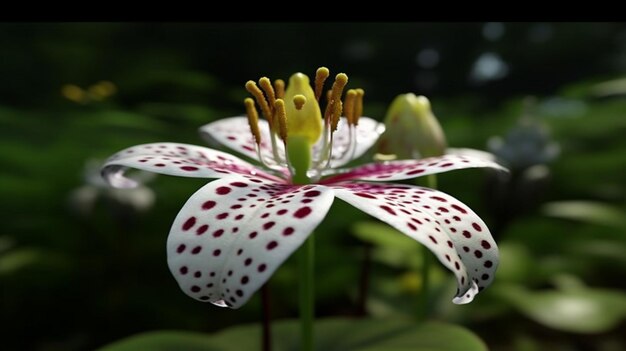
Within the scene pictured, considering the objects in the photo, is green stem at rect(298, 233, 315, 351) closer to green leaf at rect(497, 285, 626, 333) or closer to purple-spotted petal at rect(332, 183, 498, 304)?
purple-spotted petal at rect(332, 183, 498, 304)

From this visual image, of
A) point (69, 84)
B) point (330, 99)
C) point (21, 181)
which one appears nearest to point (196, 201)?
point (330, 99)

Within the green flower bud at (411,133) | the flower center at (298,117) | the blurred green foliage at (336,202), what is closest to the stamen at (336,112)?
the flower center at (298,117)

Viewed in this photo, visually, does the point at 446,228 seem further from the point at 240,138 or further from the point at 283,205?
the point at 240,138

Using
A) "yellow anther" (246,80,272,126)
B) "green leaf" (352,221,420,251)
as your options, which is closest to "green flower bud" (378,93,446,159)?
"yellow anther" (246,80,272,126)

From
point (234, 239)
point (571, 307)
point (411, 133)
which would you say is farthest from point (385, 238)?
point (234, 239)

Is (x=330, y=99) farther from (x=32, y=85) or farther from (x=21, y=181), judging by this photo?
(x=32, y=85)

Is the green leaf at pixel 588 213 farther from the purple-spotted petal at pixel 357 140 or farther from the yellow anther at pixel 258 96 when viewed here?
the yellow anther at pixel 258 96
